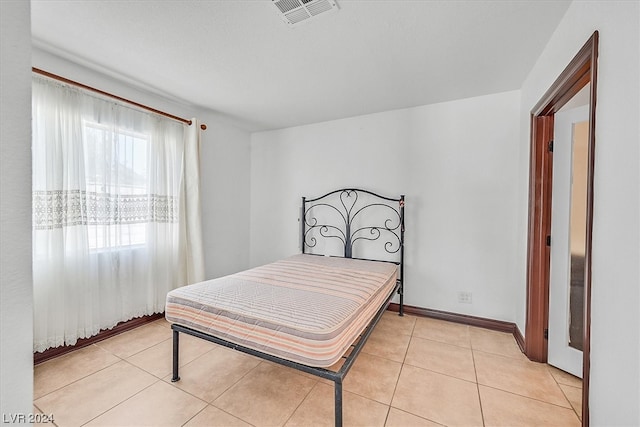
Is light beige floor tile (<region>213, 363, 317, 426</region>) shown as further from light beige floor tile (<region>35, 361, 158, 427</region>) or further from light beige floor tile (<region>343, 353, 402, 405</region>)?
light beige floor tile (<region>35, 361, 158, 427</region>)

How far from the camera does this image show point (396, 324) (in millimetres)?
2848

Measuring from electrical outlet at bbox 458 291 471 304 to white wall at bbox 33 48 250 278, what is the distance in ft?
9.69

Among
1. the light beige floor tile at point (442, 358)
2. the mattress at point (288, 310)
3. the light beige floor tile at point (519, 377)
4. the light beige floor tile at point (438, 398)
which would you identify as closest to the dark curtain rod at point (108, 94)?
the mattress at point (288, 310)

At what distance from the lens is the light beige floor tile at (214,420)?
1535 millimetres

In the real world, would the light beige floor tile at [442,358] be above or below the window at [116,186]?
below

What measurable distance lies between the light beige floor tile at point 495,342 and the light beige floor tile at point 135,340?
2.89 meters

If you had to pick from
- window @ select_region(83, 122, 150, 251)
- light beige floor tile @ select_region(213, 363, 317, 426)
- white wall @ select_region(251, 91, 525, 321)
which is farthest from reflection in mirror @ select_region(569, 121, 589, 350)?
window @ select_region(83, 122, 150, 251)

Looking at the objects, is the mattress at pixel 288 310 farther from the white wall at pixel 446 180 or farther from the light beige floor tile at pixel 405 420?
the white wall at pixel 446 180

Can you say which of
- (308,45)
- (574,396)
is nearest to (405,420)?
(574,396)

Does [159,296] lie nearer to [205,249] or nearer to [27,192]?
[205,249]

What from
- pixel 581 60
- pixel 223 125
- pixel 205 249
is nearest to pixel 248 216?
pixel 205 249

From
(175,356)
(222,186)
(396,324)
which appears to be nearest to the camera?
(175,356)

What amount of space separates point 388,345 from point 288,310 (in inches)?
50.5

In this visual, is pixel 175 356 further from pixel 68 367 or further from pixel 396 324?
pixel 396 324
